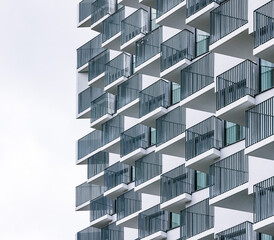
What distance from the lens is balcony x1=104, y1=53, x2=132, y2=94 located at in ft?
275

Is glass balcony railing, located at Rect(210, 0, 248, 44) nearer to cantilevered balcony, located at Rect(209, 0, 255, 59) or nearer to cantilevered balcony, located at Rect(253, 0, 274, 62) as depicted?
cantilevered balcony, located at Rect(209, 0, 255, 59)

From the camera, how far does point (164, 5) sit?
77562mm

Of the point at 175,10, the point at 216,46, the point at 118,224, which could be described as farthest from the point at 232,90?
the point at 118,224

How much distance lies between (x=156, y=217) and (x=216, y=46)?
32.8 feet

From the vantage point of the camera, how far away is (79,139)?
3494 inches

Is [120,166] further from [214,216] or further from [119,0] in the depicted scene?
[214,216]

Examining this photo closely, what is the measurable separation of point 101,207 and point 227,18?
58.2ft

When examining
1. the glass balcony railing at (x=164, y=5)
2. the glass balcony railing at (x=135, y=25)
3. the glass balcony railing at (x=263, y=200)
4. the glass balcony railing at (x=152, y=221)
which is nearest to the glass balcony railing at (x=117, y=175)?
the glass balcony railing at (x=152, y=221)

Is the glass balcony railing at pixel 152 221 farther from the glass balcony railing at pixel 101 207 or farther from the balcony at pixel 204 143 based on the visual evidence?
the glass balcony railing at pixel 101 207

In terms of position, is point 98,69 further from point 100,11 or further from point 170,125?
point 170,125

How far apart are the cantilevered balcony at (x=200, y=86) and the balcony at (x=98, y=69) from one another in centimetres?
1307

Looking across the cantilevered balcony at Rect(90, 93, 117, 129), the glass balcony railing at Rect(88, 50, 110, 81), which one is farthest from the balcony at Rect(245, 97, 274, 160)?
the glass balcony railing at Rect(88, 50, 110, 81)

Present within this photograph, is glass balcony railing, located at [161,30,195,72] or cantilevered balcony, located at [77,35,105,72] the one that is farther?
cantilevered balcony, located at [77,35,105,72]

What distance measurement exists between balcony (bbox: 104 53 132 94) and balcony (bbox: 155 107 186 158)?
703 cm
